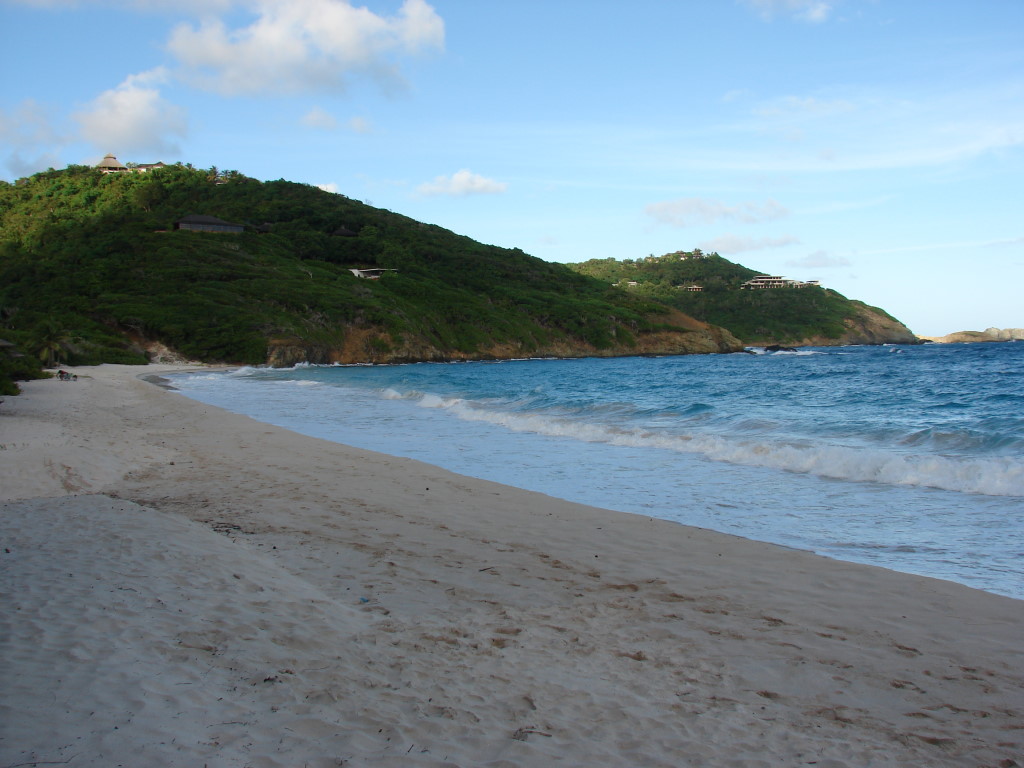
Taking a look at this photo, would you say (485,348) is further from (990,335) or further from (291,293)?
(990,335)

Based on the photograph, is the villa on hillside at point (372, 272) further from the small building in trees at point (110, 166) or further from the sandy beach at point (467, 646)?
the sandy beach at point (467, 646)

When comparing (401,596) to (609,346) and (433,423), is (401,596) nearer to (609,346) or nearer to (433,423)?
(433,423)

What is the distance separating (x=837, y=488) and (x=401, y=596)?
784cm

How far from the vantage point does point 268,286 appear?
231ft

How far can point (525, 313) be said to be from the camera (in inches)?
3698

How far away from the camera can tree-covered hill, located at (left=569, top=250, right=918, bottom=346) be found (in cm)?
12081

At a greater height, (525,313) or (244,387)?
(525,313)

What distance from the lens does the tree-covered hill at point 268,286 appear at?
6003cm

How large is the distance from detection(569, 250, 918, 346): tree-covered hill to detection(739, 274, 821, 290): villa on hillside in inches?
77.3

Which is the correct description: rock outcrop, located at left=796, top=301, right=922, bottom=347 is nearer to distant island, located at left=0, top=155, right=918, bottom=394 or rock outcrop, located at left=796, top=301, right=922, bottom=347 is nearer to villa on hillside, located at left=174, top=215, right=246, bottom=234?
distant island, located at left=0, top=155, right=918, bottom=394

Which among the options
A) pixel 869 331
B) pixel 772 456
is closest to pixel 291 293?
pixel 772 456

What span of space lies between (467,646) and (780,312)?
430 feet

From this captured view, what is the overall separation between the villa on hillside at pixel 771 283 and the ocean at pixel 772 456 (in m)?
123

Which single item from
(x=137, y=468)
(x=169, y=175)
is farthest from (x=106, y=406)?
(x=169, y=175)
